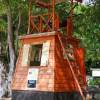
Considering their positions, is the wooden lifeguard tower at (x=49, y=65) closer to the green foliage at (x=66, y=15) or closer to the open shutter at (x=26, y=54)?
the open shutter at (x=26, y=54)

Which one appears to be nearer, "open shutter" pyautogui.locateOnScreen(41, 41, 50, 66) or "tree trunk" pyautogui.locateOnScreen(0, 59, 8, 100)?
"open shutter" pyautogui.locateOnScreen(41, 41, 50, 66)

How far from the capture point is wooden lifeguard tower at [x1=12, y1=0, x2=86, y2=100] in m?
12.9

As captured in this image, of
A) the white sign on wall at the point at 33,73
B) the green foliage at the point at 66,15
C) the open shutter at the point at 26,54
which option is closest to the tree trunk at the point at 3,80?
the green foliage at the point at 66,15

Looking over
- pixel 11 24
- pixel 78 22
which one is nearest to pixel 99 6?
pixel 78 22

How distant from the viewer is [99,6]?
666 inches

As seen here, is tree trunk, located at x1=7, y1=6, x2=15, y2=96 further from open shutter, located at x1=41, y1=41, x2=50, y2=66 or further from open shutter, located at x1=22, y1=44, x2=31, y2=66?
open shutter, located at x1=41, y1=41, x2=50, y2=66

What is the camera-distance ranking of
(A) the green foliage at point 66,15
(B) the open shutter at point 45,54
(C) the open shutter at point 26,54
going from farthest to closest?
(A) the green foliage at point 66,15 → (C) the open shutter at point 26,54 → (B) the open shutter at point 45,54

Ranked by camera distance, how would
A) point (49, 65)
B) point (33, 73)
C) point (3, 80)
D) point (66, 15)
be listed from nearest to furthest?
point (49, 65)
point (33, 73)
point (66, 15)
point (3, 80)

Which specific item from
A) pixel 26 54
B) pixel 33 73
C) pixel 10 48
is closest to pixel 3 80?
pixel 10 48

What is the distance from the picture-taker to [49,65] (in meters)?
13.0

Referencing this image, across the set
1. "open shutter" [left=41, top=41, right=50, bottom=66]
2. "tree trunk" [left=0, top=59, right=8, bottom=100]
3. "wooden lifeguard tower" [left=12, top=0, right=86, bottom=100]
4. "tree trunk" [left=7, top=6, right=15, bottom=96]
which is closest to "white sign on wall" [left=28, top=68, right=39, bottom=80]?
"wooden lifeguard tower" [left=12, top=0, right=86, bottom=100]

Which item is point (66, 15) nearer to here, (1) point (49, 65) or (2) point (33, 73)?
(2) point (33, 73)

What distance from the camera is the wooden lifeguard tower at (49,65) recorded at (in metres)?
12.9

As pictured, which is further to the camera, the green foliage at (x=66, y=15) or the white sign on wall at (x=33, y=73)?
the green foliage at (x=66, y=15)
